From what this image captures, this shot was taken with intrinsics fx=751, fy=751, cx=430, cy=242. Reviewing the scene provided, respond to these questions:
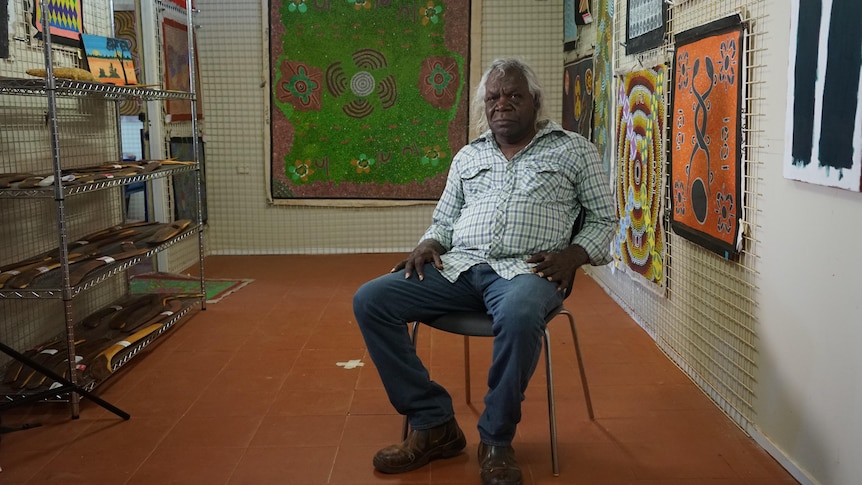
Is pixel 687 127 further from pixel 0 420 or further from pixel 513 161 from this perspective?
pixel 0 420

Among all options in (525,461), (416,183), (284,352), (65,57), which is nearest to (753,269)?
(525,461)

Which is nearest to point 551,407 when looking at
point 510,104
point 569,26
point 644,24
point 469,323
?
point 469,323

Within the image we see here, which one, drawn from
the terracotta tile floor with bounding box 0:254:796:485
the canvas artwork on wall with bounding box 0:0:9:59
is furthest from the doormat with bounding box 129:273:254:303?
the canvas artwork on wall with bounding box 0:0:9:59

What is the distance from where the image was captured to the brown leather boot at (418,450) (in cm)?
215

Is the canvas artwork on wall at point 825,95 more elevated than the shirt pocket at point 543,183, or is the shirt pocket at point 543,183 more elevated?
the canvas artwork on wall at point 825,95

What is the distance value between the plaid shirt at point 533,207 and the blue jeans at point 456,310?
7 centimetres

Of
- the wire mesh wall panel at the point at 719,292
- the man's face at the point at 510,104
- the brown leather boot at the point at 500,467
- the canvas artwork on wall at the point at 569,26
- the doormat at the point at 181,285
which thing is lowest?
the brown leather boot at the point at 500,467

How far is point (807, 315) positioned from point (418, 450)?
1120mm

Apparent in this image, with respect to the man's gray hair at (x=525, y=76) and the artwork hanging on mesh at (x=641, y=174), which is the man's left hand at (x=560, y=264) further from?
the artwork hanging on mesh at (x=641, y=174)

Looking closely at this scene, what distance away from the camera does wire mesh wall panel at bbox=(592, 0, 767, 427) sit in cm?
226

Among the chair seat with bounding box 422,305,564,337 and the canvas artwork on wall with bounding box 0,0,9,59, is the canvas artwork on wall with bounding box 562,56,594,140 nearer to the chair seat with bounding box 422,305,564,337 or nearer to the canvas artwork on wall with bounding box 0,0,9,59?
the chair seat with bounding box 422,305,564,337

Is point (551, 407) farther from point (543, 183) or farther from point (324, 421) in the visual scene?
point (324, 421)

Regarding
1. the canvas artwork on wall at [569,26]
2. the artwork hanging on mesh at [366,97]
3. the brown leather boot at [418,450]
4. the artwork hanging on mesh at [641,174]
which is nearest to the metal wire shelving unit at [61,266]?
the brown leather boot at [418,450]

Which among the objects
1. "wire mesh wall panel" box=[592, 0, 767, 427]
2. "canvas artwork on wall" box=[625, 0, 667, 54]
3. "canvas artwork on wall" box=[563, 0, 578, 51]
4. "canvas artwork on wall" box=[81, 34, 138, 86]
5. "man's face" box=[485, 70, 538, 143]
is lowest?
"wire mesh wall panel" box=[592, 0, 767, 427]
